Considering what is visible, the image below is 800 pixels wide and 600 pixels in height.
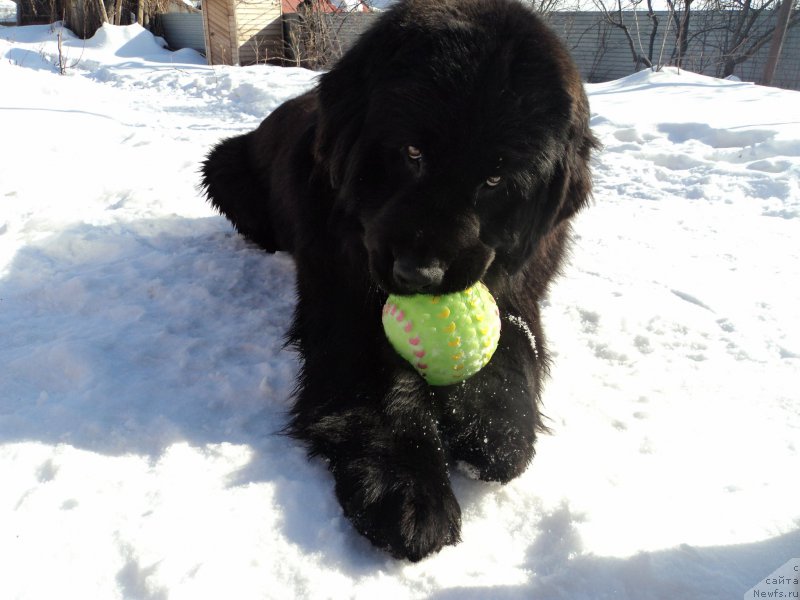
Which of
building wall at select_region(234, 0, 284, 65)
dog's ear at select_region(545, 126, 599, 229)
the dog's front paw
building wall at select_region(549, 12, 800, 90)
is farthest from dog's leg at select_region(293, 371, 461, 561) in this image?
building wall at select_region(234, 0, 284, 65)

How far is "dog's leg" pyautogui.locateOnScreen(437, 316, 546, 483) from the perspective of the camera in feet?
6.01

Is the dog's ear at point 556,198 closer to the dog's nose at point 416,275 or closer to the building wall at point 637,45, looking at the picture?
the dog's nose at point 416,275

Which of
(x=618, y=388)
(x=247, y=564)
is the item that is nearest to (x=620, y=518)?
(x=618, y=388)

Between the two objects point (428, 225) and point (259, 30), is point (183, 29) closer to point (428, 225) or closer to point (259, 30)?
point (259, 30)

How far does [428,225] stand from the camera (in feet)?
5.74

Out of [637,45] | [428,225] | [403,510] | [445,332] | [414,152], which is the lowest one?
[637,45]

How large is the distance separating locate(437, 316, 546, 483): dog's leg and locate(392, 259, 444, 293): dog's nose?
44cm

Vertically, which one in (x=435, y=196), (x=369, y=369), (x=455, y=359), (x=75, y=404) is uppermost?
(x=435, y=196)

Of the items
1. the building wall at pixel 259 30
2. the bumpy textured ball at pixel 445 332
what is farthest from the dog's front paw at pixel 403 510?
the building wall at pixel 259 30

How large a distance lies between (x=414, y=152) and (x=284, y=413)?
39.7 inches

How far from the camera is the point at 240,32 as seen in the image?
52.1 feet

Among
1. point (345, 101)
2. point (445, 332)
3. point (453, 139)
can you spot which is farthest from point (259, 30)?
point (445, 332)

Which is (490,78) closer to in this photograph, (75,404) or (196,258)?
(75,404)

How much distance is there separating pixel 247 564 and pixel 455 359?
2.72 feet
